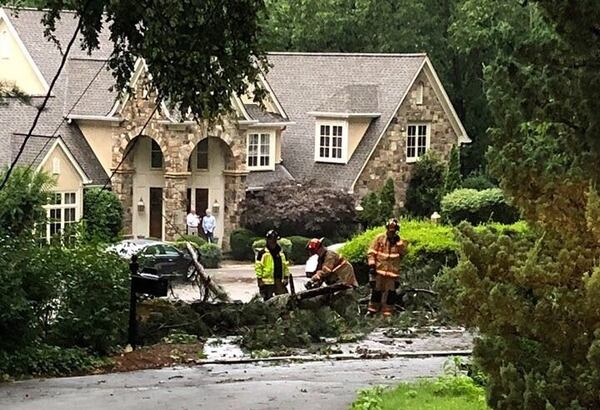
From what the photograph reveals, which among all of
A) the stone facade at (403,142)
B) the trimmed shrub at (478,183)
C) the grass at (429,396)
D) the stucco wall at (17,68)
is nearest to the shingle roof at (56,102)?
the stucco wall at (17,68)

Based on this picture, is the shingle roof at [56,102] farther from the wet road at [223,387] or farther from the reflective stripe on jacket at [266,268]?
the wet road at [223,387]

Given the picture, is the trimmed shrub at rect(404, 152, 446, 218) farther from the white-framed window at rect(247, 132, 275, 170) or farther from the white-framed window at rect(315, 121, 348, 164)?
the white-framed window at rect(247, 132, 275, 170)

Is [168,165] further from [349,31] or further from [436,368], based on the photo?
[436,368]

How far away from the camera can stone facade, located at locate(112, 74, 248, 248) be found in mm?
47031

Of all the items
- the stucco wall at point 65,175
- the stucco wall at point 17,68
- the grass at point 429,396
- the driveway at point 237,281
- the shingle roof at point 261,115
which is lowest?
the driveway at point 237,281

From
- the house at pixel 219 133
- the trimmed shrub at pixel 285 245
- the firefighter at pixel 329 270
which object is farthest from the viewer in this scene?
the house at pixel 219 133

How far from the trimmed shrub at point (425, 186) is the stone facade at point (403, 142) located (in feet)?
0.99

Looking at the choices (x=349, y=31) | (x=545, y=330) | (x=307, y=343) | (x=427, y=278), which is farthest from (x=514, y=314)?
(x=349, y=31)

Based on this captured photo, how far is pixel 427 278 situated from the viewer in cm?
2375

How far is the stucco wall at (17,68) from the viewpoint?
163 feet

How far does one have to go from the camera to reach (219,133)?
48.3m

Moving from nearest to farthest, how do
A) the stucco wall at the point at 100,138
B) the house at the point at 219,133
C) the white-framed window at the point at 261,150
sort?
the house at the point at 219,133, the stucco wall at the point at 100,138, the white-framed window at the point at 261,150

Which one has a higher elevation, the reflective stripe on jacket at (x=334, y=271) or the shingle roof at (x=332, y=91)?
the shingle roof at (x=332, y=91)

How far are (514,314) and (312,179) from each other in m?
41.7
